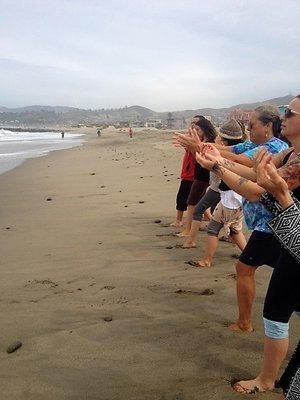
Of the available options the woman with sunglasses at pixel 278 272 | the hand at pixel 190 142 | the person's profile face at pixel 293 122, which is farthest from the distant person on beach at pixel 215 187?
the person's profile face at pixel 293 122

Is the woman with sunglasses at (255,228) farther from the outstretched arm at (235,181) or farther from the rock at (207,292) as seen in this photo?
the rock at (207,292)

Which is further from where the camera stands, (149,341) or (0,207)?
(0,207)

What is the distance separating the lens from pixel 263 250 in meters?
3.06

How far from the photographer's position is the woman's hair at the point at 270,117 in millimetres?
3357

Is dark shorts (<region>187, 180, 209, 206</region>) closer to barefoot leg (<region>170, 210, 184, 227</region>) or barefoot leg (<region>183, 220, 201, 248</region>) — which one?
barefoot leg (<region>183, 220, 201, 248</region>)

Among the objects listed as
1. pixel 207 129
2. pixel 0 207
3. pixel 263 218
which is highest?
pixel 207 129

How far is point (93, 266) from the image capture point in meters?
5.16

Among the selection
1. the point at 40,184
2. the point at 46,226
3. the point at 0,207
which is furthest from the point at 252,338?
the point at 40,184

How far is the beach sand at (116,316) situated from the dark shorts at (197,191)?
2.12ft

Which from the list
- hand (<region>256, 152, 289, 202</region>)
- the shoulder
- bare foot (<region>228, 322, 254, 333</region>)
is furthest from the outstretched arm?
bare foot (<region>228, 322, 254, 333</region>)

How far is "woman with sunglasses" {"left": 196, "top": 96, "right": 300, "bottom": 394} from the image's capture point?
204cm

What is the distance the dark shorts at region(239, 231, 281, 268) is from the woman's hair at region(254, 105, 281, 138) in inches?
34.6

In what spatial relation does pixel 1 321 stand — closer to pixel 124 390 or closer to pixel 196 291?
pixel 124 390

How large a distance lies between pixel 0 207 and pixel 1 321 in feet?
18.9
